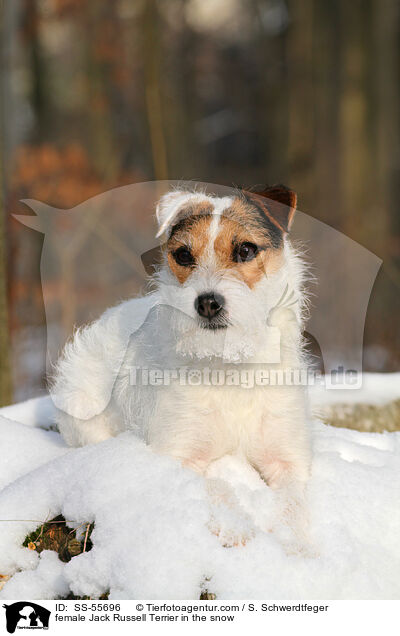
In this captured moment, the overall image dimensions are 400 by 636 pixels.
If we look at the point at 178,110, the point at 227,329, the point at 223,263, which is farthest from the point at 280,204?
the point at 178,110

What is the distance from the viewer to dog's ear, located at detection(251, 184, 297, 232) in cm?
365

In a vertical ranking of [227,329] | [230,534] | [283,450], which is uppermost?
[227,329]

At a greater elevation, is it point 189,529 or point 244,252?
point 244,252

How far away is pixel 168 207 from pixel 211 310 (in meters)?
0.89

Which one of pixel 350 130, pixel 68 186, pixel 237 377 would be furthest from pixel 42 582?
pixel 350 130

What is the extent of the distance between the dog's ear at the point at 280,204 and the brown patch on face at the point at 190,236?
1.17 feet

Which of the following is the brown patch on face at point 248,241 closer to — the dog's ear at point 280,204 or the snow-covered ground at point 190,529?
the dog's ear at point 280,204

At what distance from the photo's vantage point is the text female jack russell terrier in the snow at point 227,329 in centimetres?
328

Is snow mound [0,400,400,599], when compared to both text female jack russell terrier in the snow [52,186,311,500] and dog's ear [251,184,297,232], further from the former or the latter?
dog's ear [251,184,297,232]

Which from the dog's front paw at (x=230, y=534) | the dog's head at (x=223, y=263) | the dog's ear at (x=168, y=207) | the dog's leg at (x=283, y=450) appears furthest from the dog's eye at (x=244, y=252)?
the dog's front paw at (x=230, y=534)

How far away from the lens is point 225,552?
284 cm

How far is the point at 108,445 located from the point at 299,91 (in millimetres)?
13820

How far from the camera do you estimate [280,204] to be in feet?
12.2

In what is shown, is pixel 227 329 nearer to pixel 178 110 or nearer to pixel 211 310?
pixel 211 310
